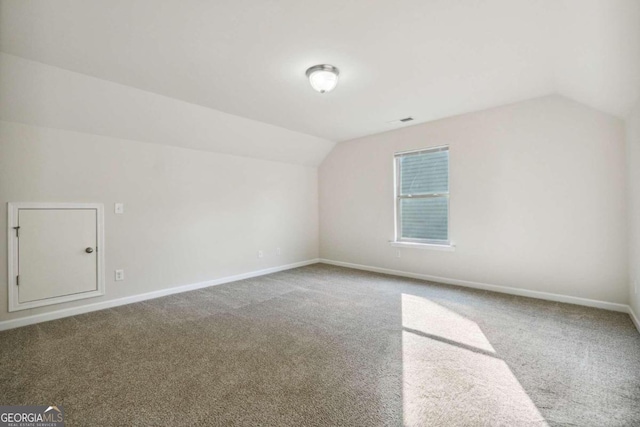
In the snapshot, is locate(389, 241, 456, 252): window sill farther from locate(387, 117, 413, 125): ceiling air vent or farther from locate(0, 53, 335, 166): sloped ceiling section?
locate(0, 53, 335, 166): sloped ceiling section

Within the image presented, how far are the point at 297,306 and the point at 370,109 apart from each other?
2691 millimetres

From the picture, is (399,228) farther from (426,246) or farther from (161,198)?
(161,198)

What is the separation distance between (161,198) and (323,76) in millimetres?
2708

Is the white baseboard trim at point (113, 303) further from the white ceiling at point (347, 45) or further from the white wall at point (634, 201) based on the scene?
the white wall at point (634, 201)

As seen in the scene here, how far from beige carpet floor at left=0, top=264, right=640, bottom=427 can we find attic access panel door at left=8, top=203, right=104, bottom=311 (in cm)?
33

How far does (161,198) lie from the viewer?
3.87m

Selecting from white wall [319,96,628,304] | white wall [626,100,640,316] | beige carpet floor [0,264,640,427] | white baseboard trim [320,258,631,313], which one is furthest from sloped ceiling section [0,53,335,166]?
white wall [626,100,640,316]

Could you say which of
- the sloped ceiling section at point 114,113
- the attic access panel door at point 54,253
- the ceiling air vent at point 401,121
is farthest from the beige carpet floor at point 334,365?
the ceiling air vent at point 401,121

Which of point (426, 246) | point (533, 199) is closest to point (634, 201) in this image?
point (533, 199)

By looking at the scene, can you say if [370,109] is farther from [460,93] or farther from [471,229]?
[471,229]

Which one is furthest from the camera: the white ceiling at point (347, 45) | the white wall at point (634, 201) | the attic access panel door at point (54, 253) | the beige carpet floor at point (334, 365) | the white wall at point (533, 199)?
the white wall at point (533, 199)

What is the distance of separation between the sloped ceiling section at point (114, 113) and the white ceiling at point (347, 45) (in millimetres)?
204

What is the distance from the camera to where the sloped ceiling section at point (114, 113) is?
2592 mm

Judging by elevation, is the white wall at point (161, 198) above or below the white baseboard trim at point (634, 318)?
above
